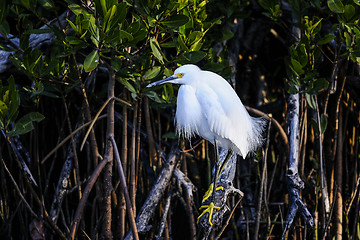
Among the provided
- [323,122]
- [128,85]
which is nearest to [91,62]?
Result: [128,85]

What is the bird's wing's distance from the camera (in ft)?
6.08

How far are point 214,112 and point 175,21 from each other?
18.6 inches

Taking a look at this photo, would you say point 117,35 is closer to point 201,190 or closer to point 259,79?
point 201,190

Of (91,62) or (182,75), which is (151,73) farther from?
(91,62)

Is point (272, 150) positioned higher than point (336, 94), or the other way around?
point (336, 94)

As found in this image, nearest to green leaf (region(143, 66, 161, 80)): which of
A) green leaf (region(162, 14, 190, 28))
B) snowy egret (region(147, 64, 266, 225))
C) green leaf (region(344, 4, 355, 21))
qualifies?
snowy egret (region(147, 64, 266, 225))

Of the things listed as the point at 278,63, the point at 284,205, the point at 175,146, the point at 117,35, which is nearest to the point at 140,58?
the point at 117,35

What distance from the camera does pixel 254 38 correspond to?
290cm

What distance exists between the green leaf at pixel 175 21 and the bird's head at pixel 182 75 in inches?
7.9

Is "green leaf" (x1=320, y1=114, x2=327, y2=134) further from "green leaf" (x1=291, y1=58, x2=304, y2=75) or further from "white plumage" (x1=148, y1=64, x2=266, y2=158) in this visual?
"white plumage" (x1=148, y1=64, x2=266, y2=158)

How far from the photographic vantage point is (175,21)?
155 centimetres

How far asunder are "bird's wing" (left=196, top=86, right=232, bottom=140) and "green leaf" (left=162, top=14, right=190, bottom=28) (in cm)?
37

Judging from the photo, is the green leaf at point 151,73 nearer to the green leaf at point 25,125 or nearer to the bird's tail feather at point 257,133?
the green leaf at point 25,125

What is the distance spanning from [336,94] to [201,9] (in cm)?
104
